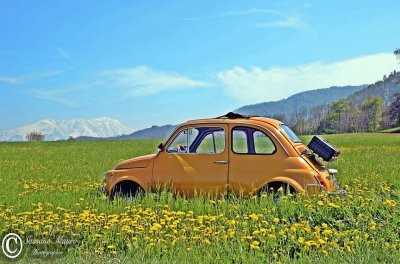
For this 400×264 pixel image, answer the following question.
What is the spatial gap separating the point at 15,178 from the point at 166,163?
910cm

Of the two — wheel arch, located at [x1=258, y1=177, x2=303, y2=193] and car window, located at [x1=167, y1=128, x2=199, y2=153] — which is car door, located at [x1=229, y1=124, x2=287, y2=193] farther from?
car window, located at [x1=167, y1=128, x2=199, y2=153]

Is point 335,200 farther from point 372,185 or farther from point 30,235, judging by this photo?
point 30,235

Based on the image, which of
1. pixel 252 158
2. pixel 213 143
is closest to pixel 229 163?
pixel 252 158

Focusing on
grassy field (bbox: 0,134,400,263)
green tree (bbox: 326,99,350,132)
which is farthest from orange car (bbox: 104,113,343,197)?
green tree (bbox: 326,99,350,132)

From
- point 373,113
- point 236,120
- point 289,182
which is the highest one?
Answer: point 373,113

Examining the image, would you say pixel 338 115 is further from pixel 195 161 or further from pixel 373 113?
pixel 195 161

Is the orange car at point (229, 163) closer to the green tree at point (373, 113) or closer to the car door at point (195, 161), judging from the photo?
the car door at point (195, 161)

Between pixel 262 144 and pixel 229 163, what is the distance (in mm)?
734

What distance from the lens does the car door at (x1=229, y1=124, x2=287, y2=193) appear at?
8947mm

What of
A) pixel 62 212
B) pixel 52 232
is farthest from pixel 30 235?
pixel 62 212

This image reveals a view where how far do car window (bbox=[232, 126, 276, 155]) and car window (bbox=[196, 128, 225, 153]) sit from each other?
0.24 m

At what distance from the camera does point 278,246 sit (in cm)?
652

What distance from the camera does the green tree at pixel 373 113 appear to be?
512 feet

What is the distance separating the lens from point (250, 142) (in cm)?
922
